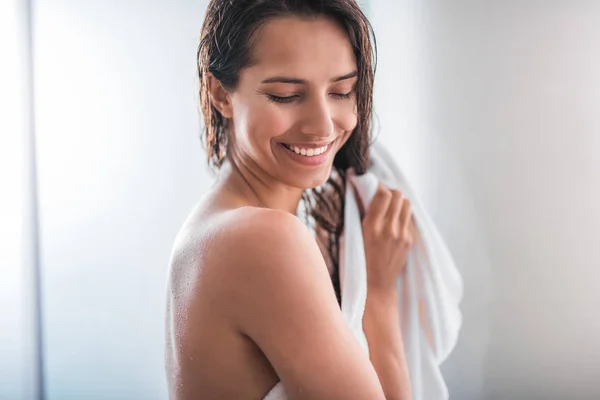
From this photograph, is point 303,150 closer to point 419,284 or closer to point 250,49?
point 250,49

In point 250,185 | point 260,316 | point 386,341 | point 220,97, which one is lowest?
point 386,341

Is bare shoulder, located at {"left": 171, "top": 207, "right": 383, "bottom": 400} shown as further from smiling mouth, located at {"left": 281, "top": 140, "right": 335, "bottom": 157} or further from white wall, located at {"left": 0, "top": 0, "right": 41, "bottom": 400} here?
white wall, located at {"left": 0, "top": 0, "right": 41, "bottom": 400}

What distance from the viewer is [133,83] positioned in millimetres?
1188

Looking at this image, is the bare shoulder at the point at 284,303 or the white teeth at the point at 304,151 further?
the white teeth at the point at 304,151

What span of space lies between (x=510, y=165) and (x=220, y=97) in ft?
1.95

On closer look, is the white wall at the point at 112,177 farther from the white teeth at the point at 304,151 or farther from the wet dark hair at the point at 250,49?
the white teeth at the point at 304,151

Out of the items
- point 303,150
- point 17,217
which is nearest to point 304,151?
point 303,150

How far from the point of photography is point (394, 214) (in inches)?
37.6

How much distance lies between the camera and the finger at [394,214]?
37.5 inches

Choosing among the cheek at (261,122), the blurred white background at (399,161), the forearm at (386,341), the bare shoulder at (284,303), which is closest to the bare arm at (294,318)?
the bare shoulder at (284,303)

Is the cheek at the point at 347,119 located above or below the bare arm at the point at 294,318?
above

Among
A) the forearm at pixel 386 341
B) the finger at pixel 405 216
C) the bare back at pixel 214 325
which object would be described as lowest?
the forearm at pixel 386 341

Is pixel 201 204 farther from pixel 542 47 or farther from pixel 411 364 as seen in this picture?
pixel 542 47

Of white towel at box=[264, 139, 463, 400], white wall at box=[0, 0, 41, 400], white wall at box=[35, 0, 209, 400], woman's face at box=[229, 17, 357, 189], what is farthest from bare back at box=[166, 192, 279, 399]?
white wall at box=[0, 0, 41, 400]
